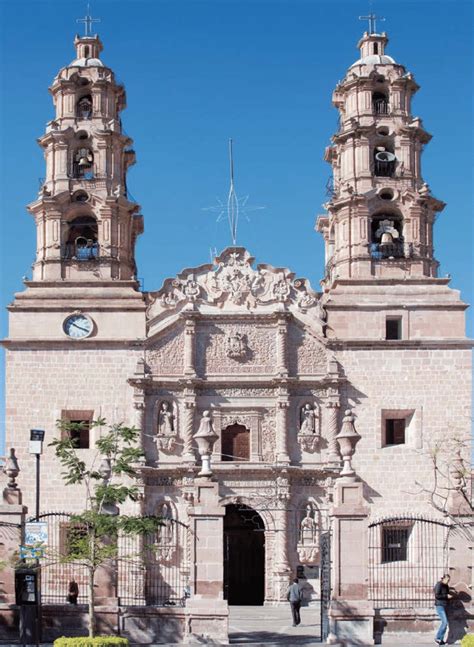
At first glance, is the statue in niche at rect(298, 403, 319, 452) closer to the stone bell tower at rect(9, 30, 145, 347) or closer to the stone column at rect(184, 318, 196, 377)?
the stone column at rect(184, 318, 196, 377)

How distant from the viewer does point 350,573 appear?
2853cm

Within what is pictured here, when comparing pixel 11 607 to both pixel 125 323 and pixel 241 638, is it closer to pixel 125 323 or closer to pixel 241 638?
pixel 241 638

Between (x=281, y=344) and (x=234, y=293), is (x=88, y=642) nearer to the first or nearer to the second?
(x=281, y=344)

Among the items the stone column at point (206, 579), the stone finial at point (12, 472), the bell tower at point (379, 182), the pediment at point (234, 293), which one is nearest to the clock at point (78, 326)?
the pediment at point (234, 293)

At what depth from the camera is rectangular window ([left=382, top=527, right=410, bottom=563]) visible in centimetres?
4347

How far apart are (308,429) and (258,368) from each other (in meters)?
2.70

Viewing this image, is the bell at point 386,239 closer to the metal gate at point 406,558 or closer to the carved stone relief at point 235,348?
the carved stone relief at point 235,348

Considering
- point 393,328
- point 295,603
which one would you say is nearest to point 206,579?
point 295,603

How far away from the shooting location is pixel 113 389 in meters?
45.2

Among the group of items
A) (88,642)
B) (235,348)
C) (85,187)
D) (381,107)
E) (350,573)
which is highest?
(381,107)

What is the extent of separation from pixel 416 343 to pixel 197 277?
25.8ft

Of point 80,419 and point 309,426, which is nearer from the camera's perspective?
point 309,426

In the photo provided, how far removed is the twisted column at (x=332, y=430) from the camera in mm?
44625

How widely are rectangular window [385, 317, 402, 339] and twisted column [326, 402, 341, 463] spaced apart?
10.5 feet
